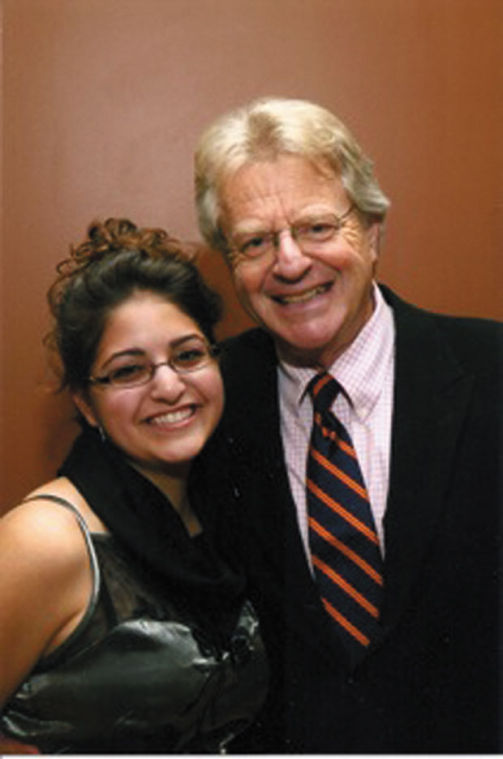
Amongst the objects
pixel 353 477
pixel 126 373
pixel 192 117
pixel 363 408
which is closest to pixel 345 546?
pixel 353 477

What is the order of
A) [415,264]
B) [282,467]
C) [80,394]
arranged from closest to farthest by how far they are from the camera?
1. [80,394]
2. [282,467]
3. [415,264]

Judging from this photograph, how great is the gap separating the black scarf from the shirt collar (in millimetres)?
377

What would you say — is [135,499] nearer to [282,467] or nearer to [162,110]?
[282,467]

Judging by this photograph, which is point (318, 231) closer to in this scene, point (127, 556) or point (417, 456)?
point (417, 456)

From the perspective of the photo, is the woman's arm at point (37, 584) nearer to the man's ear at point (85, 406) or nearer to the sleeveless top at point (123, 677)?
the sleeveless top at point (123, 677)

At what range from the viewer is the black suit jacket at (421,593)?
1.54 meters

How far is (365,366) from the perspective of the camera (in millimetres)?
1675

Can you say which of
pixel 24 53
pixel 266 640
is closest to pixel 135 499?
pixel 266 640

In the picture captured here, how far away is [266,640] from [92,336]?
70 cm

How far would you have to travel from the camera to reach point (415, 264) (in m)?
1.95

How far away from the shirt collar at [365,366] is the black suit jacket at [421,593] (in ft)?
0.18

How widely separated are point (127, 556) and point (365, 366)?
60 cm

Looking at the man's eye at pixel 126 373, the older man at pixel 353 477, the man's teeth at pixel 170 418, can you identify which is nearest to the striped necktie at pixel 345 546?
the older man at pixel 353 477

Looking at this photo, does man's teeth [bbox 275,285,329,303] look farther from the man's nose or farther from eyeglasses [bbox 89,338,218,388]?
eyeglasses [bbox 89,338,218,388]
